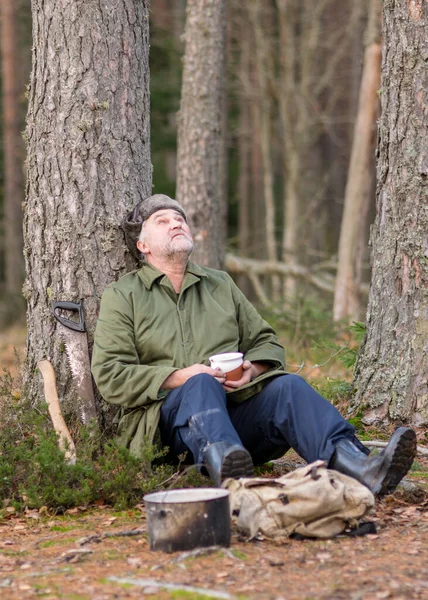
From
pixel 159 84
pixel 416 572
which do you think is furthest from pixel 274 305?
pixel 159 84

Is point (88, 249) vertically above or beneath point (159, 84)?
beneath

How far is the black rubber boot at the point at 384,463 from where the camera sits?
150 inches

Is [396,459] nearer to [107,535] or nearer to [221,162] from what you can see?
[107,535]

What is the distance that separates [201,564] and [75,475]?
118cm

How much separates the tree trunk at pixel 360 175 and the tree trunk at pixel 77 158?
5.66m

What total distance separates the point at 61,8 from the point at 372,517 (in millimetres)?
3456

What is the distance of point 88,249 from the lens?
15.9 feet

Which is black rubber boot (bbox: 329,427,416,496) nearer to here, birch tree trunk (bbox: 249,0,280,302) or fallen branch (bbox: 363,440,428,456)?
fallen branch (bbox: 363,440,428,456)

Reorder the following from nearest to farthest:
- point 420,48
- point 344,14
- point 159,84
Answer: point 420,48 → point 159,84 → point 344,14

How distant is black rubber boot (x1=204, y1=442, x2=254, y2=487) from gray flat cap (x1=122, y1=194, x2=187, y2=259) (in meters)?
1.59

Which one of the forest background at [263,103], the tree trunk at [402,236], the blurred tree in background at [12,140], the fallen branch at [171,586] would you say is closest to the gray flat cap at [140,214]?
the tree trunk at [402,236]

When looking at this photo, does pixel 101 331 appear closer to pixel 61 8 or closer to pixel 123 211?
pixel 123 211

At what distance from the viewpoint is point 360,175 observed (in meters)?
10.6

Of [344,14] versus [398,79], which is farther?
[344,14]
